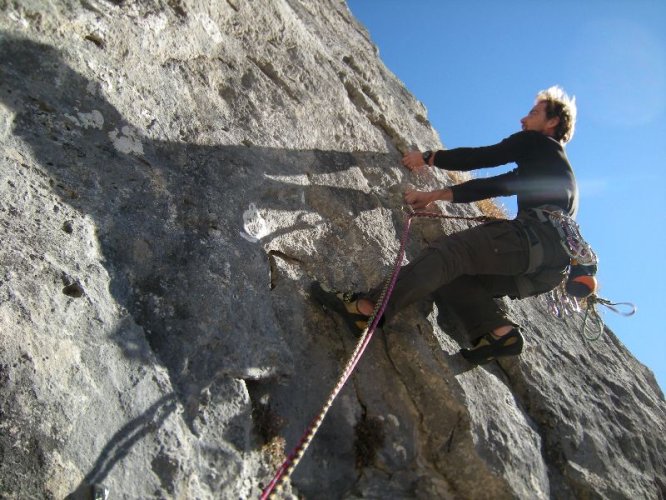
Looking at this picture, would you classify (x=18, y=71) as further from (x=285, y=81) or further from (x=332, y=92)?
(x=332, y=92)

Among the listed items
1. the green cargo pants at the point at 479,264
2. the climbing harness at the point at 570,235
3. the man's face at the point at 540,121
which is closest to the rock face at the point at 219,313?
the green cargo pants at the point at 479,264

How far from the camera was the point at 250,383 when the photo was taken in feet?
10.0

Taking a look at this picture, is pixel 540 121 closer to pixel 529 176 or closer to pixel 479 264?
pixel 529 176

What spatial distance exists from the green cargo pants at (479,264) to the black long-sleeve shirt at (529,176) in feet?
0.95

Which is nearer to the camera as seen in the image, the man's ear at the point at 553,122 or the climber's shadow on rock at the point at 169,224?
the climber's shadow on rock at the point at 169,224

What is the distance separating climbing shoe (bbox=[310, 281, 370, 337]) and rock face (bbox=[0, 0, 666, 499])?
3.4 inches

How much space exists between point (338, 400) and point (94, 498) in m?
1.50

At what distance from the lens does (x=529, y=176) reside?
13.5 feet

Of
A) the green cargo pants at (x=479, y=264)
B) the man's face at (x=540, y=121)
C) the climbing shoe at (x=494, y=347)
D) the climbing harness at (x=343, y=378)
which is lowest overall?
the climbing harness at (x=343, y=378)

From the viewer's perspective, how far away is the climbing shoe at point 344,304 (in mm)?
3639

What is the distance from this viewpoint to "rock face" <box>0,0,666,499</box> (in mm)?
2467

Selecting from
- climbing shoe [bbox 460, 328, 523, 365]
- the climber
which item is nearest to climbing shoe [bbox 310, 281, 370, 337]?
the climber

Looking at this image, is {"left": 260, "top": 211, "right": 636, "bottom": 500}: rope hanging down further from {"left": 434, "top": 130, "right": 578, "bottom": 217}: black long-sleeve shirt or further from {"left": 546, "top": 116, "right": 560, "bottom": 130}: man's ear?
{"left": 546, "top": 116, "right": 560, "bottom": 130}: man's ear

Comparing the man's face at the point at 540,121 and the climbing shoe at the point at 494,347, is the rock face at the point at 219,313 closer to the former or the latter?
the climbing shoe at the point at 494,347
